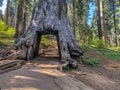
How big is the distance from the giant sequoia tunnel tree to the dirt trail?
200 centimetres

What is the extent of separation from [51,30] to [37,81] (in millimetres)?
4433

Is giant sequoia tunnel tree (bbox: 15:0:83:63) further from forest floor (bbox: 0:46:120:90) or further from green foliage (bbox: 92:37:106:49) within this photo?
green foliage (bbox: 92:37:106:49)

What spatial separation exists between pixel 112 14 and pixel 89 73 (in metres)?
32.9

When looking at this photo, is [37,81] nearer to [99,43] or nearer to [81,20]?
[99,43]

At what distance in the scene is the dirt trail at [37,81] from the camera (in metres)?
6.70

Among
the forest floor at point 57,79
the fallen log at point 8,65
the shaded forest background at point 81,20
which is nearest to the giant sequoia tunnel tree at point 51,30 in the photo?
the forest floor at point 57,79

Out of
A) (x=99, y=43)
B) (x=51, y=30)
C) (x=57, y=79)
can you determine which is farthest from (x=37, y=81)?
(x=99, y=43)

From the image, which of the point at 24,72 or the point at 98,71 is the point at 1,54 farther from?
the point at 98,71

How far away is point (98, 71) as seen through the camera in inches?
429

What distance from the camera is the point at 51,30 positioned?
11.4 metres

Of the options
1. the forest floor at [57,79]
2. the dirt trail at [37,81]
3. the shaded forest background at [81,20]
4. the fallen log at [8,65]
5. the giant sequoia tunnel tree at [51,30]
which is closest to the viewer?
the dirt trail at [37,81]

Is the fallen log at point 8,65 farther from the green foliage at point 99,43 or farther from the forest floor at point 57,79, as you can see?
the green foliage at point 99,43

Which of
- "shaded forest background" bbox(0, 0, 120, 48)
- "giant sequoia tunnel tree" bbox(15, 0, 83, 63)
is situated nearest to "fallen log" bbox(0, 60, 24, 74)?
"giant sequoia tunnel tree" bbox(15, 0, 83, 63)

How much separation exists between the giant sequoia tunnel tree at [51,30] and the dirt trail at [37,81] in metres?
2.00
